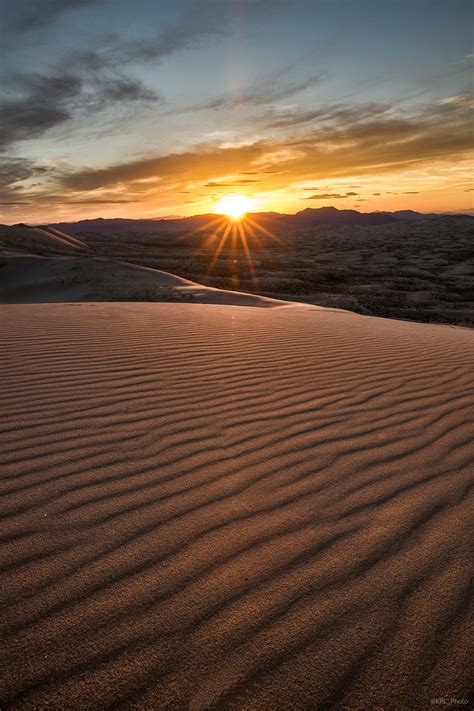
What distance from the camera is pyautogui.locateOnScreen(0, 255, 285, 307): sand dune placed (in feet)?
43.3

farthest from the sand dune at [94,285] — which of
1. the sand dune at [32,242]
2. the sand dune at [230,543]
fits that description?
the sand dune at [32,242]

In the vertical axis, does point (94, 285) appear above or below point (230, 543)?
above

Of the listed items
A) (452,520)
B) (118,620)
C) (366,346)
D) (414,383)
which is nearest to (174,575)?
(118,620)

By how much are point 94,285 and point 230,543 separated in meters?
14.4

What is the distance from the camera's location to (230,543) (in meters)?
1.94

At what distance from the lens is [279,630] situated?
154 centimetres

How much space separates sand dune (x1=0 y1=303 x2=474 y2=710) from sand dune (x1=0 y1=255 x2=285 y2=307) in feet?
29.7

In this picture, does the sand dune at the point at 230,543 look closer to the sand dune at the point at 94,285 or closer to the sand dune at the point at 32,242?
the sand dune at the point at 94,285

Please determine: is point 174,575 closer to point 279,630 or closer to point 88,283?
point 279,630

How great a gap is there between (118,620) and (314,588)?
0.76 meters

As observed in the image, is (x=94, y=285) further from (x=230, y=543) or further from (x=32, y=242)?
(x=32, y=242)

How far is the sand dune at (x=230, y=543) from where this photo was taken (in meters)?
1.40

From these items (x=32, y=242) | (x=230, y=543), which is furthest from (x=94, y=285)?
(x=32, y=242)

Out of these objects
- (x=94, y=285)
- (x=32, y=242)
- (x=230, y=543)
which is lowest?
(x=230, y=543)
